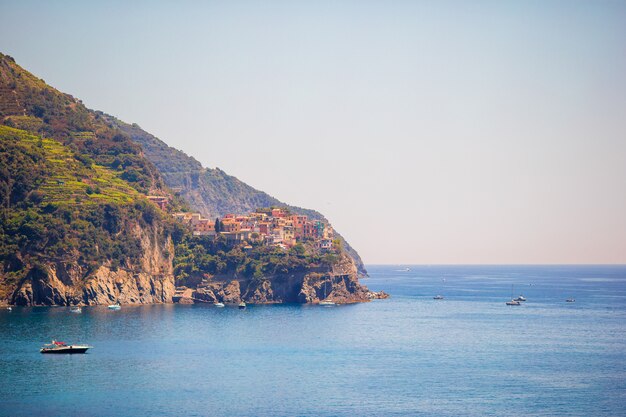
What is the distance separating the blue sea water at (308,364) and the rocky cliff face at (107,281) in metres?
8.24

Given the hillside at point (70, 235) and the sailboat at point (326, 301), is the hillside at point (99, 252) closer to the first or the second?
the hillside at point (70, 235)

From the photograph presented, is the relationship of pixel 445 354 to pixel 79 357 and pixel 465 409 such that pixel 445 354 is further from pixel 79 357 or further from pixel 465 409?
pixel 79 357

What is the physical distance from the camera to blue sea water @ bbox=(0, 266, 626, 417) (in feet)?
276

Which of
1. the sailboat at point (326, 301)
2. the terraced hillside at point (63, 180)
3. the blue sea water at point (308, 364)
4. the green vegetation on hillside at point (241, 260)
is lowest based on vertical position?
the blue sea water at point (308, 364)

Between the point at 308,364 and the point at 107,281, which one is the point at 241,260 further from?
the point at 308,364

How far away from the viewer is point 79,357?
107812 millimetres

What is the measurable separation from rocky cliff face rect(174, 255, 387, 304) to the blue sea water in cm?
2060

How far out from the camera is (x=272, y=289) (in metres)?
A: 189

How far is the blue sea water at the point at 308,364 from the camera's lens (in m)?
84.2

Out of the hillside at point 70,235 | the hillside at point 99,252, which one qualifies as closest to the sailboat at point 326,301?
the hillside at point 99,252

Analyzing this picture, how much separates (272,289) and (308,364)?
3219 inches

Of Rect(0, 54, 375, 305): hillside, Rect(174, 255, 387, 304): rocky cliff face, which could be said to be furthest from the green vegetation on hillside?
Rect(174, 255, 387, 304): rocky cliff face

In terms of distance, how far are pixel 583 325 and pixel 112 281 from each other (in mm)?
90977

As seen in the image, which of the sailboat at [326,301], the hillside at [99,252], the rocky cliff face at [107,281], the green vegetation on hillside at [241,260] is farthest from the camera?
the green vegetation on hillside at [241,260]
